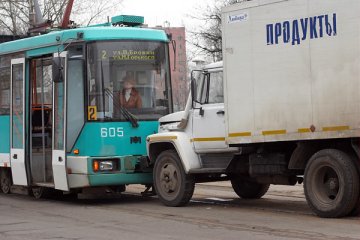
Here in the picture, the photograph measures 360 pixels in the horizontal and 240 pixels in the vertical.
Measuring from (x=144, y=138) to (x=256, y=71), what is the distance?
127 inches

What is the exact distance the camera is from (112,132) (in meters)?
12.8

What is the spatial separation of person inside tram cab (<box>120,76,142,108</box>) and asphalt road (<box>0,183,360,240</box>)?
6.59 ft

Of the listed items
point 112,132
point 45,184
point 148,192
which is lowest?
A: point 148,192

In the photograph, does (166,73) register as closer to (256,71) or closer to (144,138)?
(144,138)

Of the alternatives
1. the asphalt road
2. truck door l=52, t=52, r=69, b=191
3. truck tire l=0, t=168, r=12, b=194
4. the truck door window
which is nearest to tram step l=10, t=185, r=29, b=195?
the asphalt road

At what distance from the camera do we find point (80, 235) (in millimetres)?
9258

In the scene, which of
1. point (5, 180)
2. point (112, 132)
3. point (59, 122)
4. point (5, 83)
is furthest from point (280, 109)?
point (5, 180)

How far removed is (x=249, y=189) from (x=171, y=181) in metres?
2.03

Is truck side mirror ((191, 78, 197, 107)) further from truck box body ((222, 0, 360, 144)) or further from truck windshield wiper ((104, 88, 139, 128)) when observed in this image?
truck windshield wiper ((104, 88, 139, 128))

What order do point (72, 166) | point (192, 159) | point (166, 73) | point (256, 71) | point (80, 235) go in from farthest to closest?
point (166, 73) < point (72, 166) < point (192, 159) < point (256, 71) < point (80, 235)

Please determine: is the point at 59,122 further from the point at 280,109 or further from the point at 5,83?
the point at 280,109

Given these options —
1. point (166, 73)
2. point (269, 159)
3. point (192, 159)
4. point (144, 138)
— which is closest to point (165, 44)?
point (166, 73)

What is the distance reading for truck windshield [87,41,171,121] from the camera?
12.8 meters

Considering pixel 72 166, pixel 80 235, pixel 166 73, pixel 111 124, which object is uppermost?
pixel 166 73
